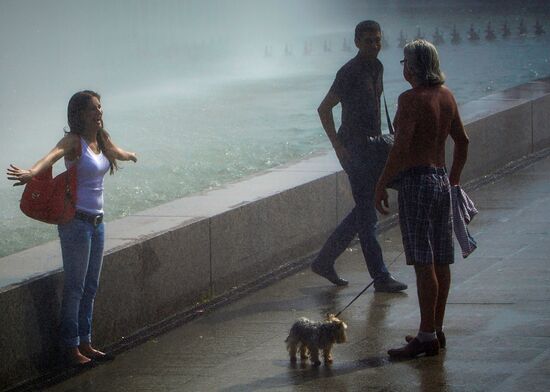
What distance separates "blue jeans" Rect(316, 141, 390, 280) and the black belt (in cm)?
213

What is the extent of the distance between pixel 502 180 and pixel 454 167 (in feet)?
20.7

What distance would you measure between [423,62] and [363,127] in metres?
1.91

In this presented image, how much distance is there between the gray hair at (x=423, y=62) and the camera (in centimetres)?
740

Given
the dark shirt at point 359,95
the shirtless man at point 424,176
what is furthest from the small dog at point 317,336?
the dark shirt at point 359,95

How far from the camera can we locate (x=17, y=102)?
138ft

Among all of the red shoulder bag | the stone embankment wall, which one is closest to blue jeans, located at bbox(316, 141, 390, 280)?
the stone embankment wall

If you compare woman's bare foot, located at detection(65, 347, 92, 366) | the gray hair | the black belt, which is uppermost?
the gray hair

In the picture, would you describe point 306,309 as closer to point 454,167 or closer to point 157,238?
point 157,238

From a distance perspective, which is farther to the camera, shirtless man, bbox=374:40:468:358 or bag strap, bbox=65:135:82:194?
bag strap, bbox=65:135:82:194

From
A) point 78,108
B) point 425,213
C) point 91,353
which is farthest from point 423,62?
point 91,353

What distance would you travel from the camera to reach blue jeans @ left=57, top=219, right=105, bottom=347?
7547mm

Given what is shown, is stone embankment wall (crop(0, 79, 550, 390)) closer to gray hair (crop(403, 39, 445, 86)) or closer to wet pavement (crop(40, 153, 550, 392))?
wet pavement (crop(40, 153, 550, 392))

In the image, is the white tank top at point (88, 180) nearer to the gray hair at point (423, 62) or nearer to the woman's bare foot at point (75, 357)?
the woman's bare foot at point (75, 357)

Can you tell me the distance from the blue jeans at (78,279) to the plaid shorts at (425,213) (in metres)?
1.62
